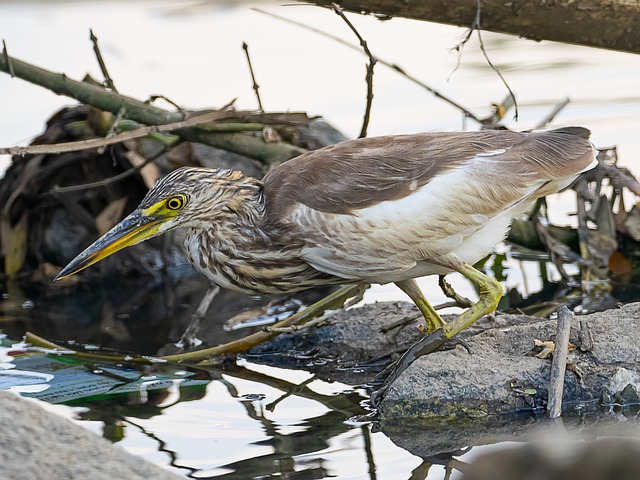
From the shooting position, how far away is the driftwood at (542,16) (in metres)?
6.18

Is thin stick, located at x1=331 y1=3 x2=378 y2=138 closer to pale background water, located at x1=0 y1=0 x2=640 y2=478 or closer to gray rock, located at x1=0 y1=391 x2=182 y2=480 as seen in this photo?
pale background water, located at x1=0 y1=0 x2=640 y2=478

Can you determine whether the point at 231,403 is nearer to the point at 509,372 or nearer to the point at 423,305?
the point at 423,305

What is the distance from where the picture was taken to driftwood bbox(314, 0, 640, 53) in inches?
243

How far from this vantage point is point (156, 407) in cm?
546

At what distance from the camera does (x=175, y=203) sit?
17.7 feet

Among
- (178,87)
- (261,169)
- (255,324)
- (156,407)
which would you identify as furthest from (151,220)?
(178,87)

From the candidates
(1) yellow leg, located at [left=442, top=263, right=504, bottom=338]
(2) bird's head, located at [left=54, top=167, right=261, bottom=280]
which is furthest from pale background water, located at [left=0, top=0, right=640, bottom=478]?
(2) bird's head, located at [left=54, top=167, right=261, bottom=280]

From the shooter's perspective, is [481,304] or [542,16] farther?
[542,16]

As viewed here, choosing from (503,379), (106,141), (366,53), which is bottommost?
(503,379)

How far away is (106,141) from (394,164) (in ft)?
6.31

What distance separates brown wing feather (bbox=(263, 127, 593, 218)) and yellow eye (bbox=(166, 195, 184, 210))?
0.40 m

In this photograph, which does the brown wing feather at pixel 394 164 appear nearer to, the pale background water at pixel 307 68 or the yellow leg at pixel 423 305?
the yellow leg at pixel 423 305

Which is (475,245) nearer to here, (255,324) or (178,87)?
(255,324)

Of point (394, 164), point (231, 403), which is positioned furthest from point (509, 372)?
point (231, 403)
